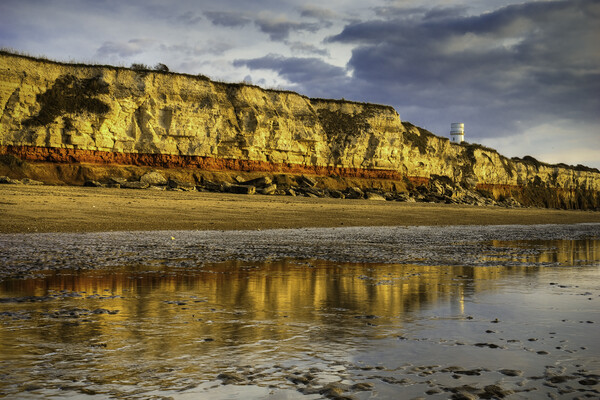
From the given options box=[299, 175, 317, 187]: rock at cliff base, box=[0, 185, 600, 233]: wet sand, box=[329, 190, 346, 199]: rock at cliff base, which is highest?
box=[299, 175, 317, 187]: rock at cliff base

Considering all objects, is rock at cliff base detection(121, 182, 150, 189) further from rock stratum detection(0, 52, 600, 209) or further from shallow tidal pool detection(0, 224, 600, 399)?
shallow tidal pool detection(0, 224, 600, 399)

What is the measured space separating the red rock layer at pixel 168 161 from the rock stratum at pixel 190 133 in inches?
2.8

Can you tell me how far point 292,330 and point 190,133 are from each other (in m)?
34.1

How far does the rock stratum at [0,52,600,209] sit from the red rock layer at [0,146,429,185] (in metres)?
0.07

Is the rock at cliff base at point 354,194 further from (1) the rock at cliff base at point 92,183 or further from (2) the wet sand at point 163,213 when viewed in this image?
(1) the rock at cliff base at point 92,183

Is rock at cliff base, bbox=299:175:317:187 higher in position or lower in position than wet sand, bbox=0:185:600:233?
higher

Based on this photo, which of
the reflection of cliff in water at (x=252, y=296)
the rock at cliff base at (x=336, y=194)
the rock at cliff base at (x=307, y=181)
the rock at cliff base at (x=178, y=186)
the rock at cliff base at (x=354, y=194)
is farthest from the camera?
the rock at cliff base at (x=307, y=181)

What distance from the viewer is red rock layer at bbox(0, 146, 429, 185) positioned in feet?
101

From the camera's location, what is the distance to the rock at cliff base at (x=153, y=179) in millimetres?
30703

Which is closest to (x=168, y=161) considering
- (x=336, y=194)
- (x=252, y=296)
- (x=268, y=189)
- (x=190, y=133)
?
(x=190, y=133)

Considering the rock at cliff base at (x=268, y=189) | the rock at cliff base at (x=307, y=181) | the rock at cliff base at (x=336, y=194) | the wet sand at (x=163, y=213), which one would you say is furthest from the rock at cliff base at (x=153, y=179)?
the rock at cliff base at (x=336, y=194)

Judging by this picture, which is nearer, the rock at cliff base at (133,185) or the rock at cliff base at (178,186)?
the rock at cliff base at (133,185)

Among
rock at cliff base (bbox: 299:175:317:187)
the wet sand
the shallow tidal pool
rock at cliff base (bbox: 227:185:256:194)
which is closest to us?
the shallow tidal pool

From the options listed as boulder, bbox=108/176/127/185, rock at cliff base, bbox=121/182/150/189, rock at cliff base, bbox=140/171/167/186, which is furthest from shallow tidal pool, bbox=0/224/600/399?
rock at cliff base, bbox=140/171/167/186
